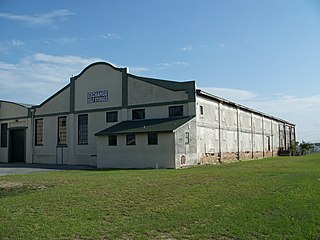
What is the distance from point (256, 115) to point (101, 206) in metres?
41.3

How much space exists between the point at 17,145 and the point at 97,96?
42.0 feet

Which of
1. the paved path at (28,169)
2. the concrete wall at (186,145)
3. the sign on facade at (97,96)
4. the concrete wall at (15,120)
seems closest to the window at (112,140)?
the paved path at (28,169)

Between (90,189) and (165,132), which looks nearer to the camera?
(90,189)

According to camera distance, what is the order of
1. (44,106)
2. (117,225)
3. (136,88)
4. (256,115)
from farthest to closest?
1. (256,115)
2. (44,106)
3. (136,88)
4. (117,225)

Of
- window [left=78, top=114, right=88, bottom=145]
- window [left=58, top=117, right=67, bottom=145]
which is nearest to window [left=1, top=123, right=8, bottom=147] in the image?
window [left=58, top=117, right=67, bottom=145]

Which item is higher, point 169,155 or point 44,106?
point 44,106

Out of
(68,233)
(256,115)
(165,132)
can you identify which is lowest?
(68,233)

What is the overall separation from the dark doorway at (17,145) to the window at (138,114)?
1512 cm

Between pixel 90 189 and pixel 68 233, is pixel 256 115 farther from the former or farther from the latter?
pixel 68 233

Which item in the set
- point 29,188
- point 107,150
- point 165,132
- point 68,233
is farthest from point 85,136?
point 68,233

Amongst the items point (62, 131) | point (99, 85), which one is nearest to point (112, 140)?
point (99, 85)

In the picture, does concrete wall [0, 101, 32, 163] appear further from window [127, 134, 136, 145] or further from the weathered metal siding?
the weathered metal siding

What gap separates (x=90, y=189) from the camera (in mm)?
13219

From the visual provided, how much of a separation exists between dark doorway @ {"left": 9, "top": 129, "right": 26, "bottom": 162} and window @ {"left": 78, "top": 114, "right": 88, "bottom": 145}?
26.7 ft
